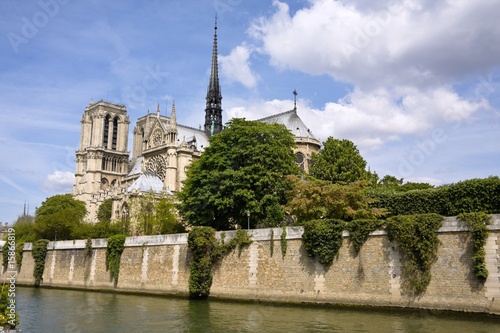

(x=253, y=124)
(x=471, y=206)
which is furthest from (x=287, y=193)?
Result: (x=471, y=206)

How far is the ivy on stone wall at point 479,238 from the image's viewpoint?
70.8 feet

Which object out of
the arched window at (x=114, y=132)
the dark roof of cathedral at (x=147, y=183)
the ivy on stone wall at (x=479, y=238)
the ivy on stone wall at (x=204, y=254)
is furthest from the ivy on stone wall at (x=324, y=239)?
the arched window at (x=114, y=132)

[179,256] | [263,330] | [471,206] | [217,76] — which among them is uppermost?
[217,76]

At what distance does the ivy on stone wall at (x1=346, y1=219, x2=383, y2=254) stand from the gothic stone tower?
72479 millimetres

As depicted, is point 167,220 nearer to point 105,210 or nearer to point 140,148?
point 105,210

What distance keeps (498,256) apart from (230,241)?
14.7m

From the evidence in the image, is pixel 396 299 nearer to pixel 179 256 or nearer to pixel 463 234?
pixel 463 234

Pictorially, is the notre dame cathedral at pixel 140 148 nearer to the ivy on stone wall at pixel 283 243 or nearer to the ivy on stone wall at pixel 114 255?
the ivy on stone wall at pixel 114 255

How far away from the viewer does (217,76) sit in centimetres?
9038

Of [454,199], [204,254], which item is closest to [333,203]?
[454,199]

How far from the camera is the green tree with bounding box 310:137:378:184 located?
142 ft

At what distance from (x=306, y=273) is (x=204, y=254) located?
710 cm

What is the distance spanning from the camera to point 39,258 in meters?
45.6

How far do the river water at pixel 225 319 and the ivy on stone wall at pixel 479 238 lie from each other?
1849 mm
